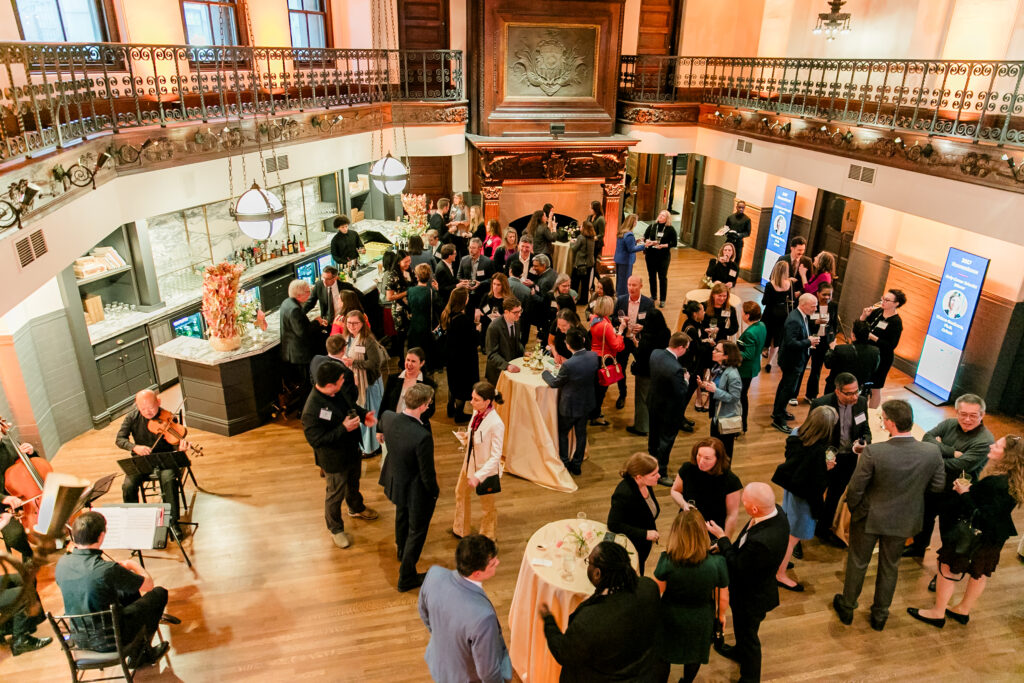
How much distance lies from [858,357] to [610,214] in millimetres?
6747

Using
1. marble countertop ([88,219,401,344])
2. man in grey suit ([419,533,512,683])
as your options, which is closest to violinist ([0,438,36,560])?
marble countertop ([88,219,401,344])

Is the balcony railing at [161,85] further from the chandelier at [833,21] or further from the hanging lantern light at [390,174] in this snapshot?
the chandelier at [833,21]

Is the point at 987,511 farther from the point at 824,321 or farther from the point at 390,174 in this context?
the point at 390,174

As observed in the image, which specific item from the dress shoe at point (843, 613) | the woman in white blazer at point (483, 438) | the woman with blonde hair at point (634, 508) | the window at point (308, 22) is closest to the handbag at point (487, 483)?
the woman in white blazer at point (483, 438)

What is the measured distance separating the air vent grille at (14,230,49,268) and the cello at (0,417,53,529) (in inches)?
48.9

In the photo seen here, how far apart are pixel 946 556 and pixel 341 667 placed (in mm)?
4341

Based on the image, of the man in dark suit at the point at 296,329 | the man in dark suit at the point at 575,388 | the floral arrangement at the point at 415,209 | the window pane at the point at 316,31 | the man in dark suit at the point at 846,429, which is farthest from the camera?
the window pane at the point at 316,31

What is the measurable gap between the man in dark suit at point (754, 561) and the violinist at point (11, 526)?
5.07m

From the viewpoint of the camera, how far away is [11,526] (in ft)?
16.2

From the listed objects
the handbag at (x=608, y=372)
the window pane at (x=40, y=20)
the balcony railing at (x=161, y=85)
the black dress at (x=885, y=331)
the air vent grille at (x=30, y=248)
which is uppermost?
the window pane at (x=40, y=20)

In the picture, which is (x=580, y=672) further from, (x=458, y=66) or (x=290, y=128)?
(x=458, y=66)

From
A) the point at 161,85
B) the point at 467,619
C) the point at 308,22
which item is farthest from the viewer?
the point at 308,22

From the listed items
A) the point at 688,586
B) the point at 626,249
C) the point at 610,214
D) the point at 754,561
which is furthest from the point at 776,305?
the point at 688,586

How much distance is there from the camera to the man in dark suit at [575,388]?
5910 millimetres
